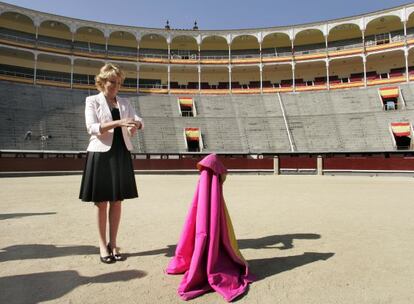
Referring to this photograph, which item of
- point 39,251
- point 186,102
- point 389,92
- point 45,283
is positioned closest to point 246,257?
point 45,283

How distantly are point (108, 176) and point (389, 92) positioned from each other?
106ft

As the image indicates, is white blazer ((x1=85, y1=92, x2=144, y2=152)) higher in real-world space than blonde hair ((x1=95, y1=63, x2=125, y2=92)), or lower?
lower

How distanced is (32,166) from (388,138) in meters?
→ 26.7

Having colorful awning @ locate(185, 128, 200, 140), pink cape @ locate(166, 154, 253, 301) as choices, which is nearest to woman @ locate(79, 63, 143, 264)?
pink cape @ locate(166, 154, 253, 301)

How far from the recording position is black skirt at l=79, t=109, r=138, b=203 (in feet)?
10.5

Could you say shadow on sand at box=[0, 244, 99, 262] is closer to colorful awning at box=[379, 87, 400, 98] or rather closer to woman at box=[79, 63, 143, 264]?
woman at box=[79, 63, 143, 264]

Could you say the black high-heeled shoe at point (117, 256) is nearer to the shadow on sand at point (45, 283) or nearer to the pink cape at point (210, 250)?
the shadow on sand at point (45, 283)

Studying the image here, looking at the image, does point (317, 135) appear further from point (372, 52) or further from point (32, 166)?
point (32, 166)

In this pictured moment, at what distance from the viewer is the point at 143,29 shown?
121 feet

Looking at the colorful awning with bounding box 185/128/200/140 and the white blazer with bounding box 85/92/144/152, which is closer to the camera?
the white blazer with bounding box 85/92/144/152

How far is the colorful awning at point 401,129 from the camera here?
25.1 m

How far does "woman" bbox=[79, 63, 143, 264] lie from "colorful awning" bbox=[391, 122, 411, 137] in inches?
1074

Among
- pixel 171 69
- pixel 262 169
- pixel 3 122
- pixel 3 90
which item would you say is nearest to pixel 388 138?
pixel 262 169

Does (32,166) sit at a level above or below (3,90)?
Result: below
